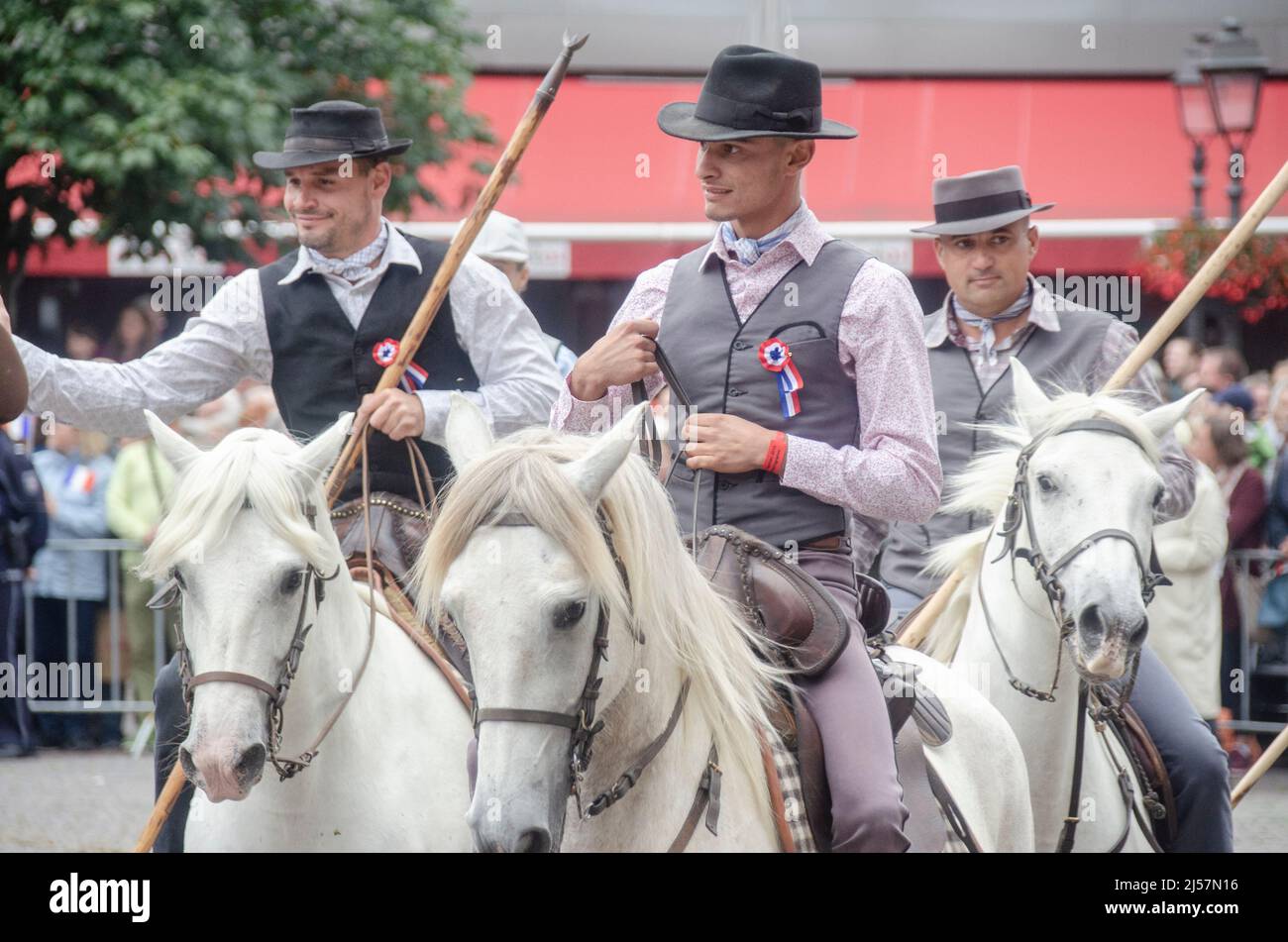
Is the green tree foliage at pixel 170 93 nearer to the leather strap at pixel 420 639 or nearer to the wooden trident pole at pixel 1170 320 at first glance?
the leather strap at pixel 420 639

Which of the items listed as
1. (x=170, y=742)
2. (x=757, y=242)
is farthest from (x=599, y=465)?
(x=170, y=742)

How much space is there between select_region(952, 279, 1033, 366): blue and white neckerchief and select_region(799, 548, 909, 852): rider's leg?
2113mm

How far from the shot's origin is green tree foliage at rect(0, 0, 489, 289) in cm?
1056

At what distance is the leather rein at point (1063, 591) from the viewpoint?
4168 millimetres

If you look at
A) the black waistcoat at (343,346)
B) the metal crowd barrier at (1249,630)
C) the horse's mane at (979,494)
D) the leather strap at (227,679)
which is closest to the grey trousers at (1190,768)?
the horse's mane at (979,494)

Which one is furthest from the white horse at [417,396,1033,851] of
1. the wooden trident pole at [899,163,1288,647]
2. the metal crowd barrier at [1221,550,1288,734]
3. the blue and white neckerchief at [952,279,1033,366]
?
the metal crowd barrier at [1221,550,1288,734]

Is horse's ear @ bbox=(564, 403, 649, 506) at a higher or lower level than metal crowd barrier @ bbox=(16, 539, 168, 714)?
higher

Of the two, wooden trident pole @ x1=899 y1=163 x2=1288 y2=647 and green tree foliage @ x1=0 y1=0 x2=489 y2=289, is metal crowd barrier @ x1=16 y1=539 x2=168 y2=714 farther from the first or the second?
wooden trident pole @ x1=899 y1=163 x2=1288 y2=647

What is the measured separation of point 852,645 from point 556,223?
38.8 ft

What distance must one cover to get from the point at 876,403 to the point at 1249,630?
274 inches

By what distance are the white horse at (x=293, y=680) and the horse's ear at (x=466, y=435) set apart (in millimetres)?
616

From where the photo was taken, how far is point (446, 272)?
430cm

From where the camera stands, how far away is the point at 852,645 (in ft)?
11.2
